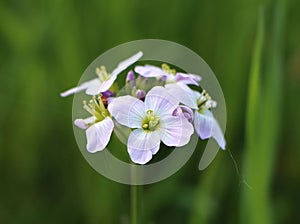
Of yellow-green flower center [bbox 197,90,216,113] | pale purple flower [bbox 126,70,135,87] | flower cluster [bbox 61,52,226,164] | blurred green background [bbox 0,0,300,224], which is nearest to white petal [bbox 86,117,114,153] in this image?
flower cluster [bbox 61,52,226,164]

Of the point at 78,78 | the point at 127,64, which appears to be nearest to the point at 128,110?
the point at 127,64

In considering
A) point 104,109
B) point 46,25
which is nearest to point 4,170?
point 46,25

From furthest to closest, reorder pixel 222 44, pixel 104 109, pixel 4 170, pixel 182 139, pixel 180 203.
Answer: pixel 222 44 < pixel 4 170 < pixel 180 203 < pixel 104 109 < pixel 182 139

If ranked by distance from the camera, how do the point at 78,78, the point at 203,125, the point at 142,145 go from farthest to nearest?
1. the point at 78,78
2. the point at 203,125
3. the point at 142,145

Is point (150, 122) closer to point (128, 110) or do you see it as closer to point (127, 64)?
point (128, 110)

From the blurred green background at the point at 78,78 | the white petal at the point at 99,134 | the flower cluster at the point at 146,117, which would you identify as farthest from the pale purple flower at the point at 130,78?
the blurred green background at the point at 78,78

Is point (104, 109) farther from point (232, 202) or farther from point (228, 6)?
point (228, 6)
